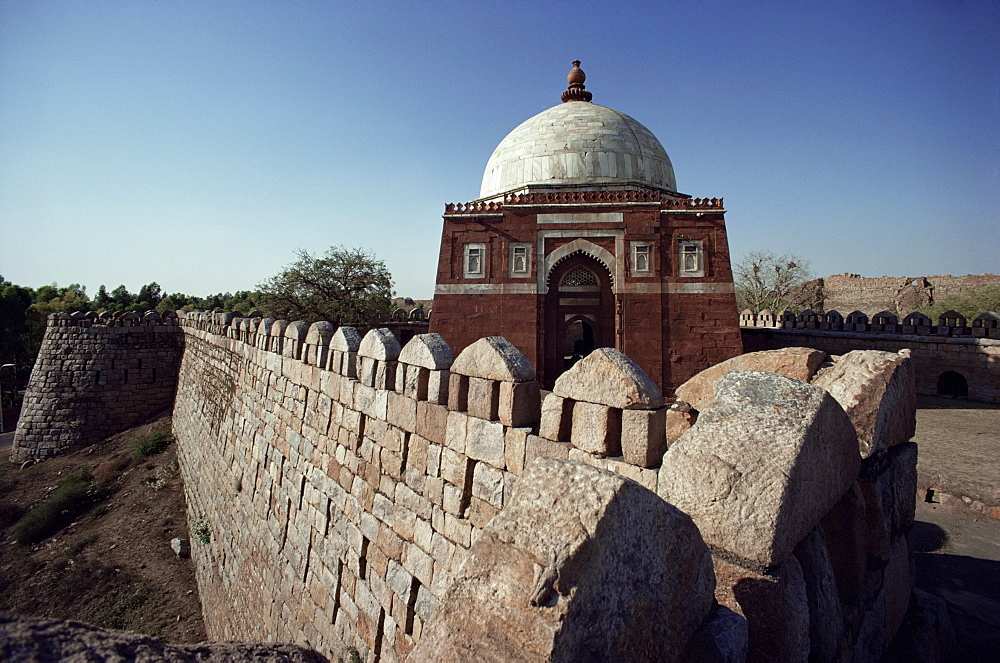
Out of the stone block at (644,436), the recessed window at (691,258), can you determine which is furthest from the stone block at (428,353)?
the recessed window at (691,258)

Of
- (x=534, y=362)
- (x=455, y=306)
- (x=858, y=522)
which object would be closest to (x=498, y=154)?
(x=455, y=306)

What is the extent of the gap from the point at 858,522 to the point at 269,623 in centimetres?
551

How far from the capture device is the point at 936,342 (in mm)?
13086

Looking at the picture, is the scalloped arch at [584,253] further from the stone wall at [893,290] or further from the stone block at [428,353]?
the stone wall at [893,290]

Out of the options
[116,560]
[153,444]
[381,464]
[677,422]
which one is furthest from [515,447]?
[153,444]

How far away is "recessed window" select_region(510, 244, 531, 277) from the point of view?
13.9m

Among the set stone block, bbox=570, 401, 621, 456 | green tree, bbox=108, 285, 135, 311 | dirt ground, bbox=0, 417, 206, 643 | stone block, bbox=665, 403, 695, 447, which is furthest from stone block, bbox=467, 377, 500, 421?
green tree, bbox=108, 285, 135, 311

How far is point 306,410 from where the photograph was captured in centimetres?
510

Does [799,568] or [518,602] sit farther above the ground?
[518,602]

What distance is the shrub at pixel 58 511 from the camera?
9.26m

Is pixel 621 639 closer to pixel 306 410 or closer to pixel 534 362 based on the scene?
pixel 306 410

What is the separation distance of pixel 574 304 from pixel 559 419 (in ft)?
42.6

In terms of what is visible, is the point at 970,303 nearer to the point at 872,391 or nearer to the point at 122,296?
the point at 872,391

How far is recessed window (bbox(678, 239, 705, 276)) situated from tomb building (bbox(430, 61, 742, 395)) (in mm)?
29
